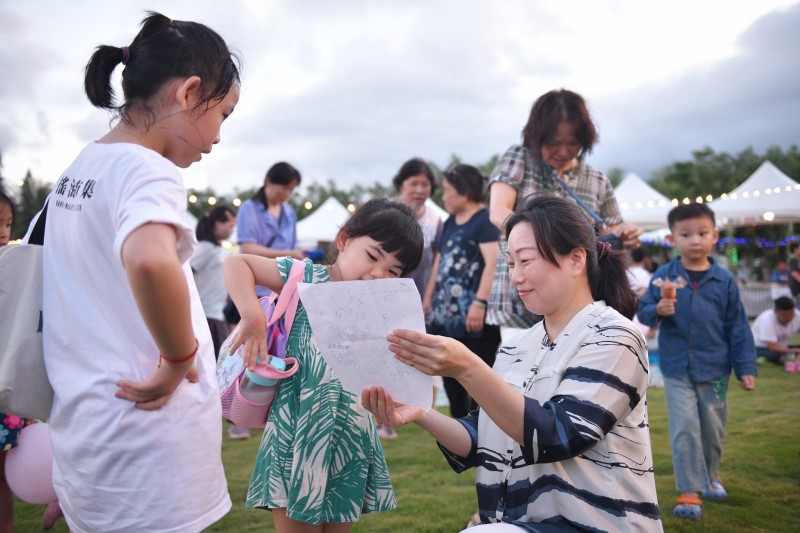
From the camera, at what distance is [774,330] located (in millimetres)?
9109

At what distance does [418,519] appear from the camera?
3.27m

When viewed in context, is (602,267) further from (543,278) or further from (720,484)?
(720,484)

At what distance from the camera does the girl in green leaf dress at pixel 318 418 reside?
1.98 m

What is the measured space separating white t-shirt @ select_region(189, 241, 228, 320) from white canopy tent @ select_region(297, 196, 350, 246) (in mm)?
8908

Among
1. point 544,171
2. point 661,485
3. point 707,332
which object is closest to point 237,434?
point 661,485

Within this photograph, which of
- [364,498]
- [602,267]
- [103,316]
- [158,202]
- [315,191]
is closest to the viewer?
[158,202]

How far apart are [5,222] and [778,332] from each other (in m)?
9.64

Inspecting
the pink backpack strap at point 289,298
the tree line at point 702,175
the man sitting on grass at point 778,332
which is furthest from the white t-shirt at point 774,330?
the tree line at point 702,175

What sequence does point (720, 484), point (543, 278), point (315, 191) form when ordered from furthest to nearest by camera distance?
point (315, 191), point (720, 484), point (543, 278)

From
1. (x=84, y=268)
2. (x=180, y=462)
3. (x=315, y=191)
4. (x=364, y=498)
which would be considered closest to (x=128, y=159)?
(x=84, y=268)

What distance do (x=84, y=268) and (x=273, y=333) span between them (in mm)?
743

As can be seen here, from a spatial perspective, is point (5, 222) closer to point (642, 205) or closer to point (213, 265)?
point (213, 265)

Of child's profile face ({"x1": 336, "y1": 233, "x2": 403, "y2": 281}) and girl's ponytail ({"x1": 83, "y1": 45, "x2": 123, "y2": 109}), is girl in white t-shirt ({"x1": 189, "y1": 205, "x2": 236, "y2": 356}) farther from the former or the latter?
girl's ponytail ({"x1": 83, "y1": 45, "x2": 123, "y2": 109})

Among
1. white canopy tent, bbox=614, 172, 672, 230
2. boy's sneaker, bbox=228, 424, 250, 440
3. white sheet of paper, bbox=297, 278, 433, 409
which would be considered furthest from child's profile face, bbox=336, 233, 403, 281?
white canopy tent, bbox=614, 172, 672, 230
